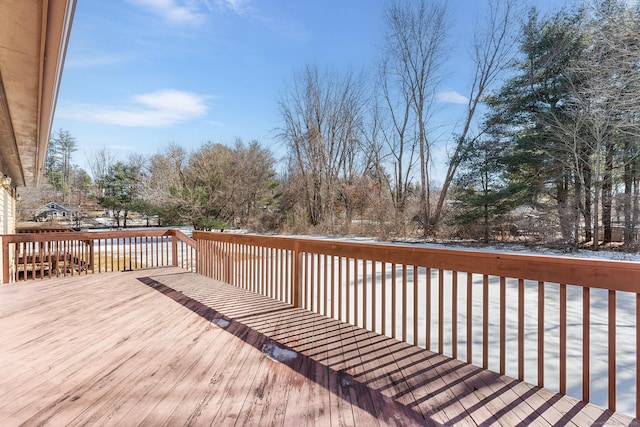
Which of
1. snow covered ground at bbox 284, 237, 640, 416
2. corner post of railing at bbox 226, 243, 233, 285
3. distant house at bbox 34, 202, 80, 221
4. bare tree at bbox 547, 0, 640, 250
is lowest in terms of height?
snow covered ground at bbox 284, 237, 640, 416

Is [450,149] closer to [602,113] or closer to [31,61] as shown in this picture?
[602,113]

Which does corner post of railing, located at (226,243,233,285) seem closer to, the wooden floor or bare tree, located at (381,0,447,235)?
the wooden floor

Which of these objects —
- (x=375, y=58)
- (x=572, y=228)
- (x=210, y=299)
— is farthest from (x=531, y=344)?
(x=375, y=58)

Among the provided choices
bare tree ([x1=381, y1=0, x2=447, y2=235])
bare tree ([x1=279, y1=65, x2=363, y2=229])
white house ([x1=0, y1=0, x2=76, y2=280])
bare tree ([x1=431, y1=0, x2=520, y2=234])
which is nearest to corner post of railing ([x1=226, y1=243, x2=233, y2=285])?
white house ([x1=0, y1=0, x2=76, y2=280])

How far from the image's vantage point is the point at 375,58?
593 inches

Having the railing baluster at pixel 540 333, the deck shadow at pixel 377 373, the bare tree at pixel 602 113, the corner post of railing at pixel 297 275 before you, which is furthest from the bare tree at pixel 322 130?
the railing baluster at pixel 540 333

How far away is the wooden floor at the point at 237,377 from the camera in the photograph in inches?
62.2

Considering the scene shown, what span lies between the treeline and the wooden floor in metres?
9.50

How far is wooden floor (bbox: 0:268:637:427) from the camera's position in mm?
1581

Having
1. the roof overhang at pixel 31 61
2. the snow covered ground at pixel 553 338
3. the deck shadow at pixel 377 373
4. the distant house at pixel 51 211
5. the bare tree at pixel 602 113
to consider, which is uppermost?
the bare tree at pixel 602 113

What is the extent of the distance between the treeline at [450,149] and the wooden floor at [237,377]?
950cm

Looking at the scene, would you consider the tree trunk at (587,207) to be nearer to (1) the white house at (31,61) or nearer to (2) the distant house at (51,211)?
(1) the white house at (31,61)

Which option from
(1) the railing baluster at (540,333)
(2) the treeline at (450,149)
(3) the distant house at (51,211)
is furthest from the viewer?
(3) the distant house at (51,211)

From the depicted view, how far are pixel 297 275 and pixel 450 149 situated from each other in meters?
11.8
